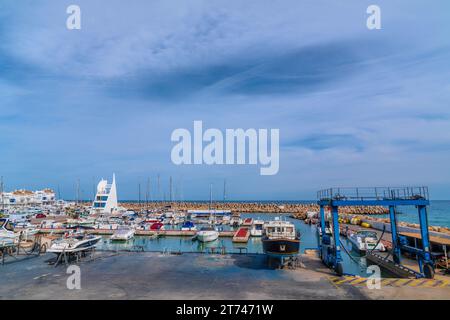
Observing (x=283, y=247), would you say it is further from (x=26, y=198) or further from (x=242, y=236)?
(x=26, y=198)

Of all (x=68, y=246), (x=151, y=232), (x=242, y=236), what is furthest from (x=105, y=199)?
(x=68, y=246)

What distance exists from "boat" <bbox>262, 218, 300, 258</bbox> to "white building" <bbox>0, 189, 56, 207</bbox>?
151 m

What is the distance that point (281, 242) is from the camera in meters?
22.8

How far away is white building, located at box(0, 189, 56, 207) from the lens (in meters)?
142

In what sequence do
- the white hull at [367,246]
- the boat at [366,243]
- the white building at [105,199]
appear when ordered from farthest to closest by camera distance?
the white building at [105,199], the boat at [366,243], the white hull at [367,246]

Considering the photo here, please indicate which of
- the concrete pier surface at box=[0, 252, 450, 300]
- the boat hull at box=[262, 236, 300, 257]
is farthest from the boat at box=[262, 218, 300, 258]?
the concrete pier surface at box=[0, 252, 450, 300]

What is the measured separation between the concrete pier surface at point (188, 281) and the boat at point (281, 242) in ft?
4.13

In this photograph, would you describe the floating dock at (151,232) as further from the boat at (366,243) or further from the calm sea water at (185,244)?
the boat at (366,243)

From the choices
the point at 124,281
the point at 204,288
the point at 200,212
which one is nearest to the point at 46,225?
the point at 200,212

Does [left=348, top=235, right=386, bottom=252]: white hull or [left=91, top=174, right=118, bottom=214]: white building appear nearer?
[left=348, top=235, right=386, bottom=252]: white hull

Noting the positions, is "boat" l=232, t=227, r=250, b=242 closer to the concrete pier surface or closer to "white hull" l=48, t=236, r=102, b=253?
the concrete pier surface

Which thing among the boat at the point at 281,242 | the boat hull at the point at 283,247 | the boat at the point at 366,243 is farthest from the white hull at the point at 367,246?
the boat hull at the point at 283,247

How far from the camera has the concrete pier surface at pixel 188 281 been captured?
650 inches
